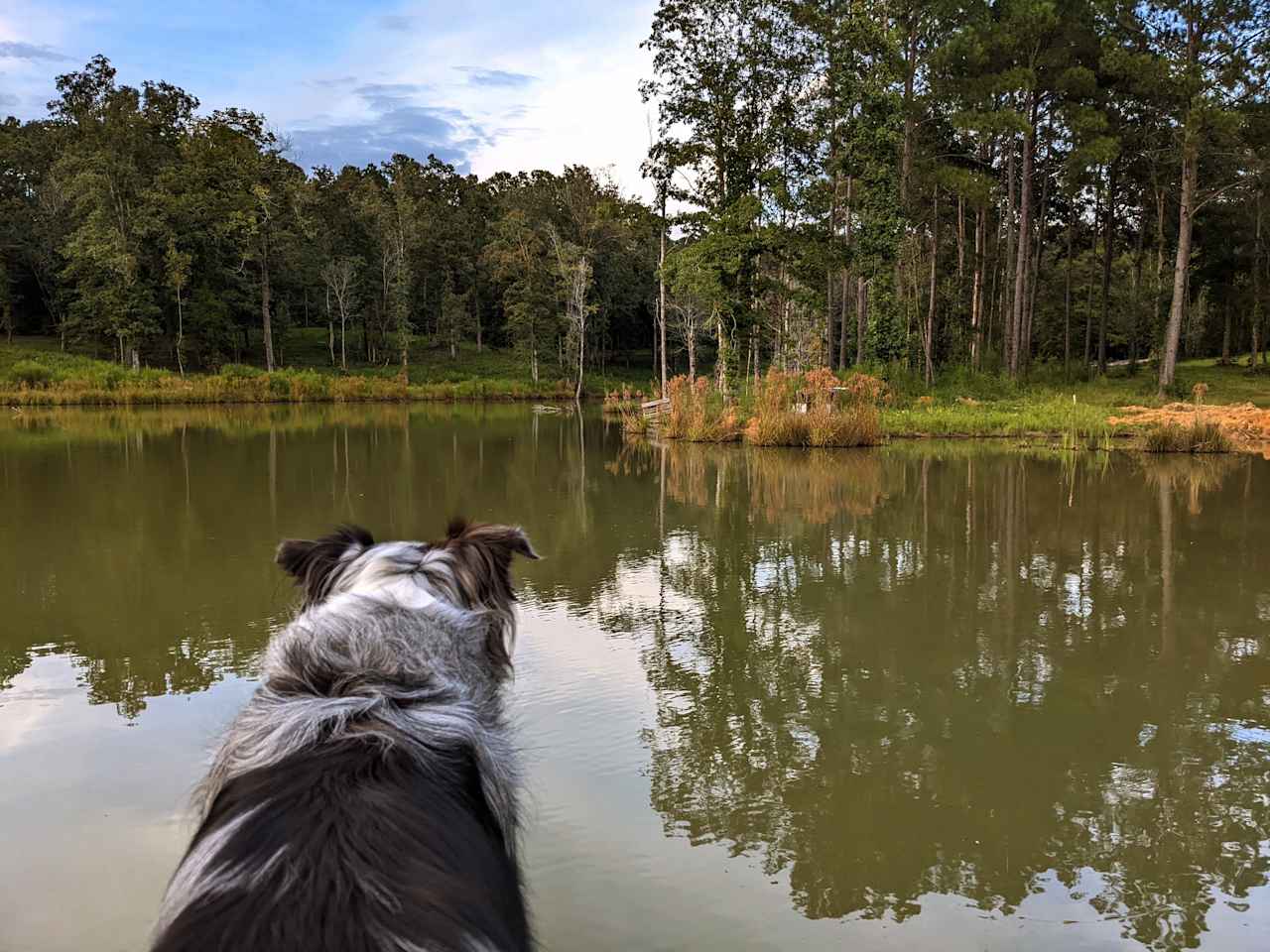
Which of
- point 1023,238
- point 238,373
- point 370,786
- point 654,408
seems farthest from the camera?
point 238,373

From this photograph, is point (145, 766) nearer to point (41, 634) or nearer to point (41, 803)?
point (41, 803)

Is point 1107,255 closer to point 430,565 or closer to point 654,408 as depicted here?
point 654,408

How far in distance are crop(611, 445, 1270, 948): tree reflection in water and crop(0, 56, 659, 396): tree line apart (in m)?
33.4

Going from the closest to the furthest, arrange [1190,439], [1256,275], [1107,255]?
1. [1190,439]
2. [1107,255]
3. [1256,275]

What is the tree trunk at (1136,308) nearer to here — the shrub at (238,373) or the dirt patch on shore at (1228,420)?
the dirt patch on shore at (1228,420)

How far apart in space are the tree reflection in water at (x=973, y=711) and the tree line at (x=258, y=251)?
1314 inches

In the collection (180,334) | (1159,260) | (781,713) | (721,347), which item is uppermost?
(1159,260)

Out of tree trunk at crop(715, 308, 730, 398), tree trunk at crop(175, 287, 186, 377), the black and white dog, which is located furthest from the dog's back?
tree trunk at crop(175, 287, 186, 377)

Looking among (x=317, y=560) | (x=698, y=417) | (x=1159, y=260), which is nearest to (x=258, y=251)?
(x=698, y=417)

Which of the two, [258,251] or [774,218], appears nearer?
[774,218]

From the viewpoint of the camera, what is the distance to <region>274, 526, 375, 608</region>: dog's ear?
2.04m

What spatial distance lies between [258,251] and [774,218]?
1318 inches

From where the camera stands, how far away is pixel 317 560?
2053 millimetres

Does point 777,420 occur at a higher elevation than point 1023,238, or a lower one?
lower
